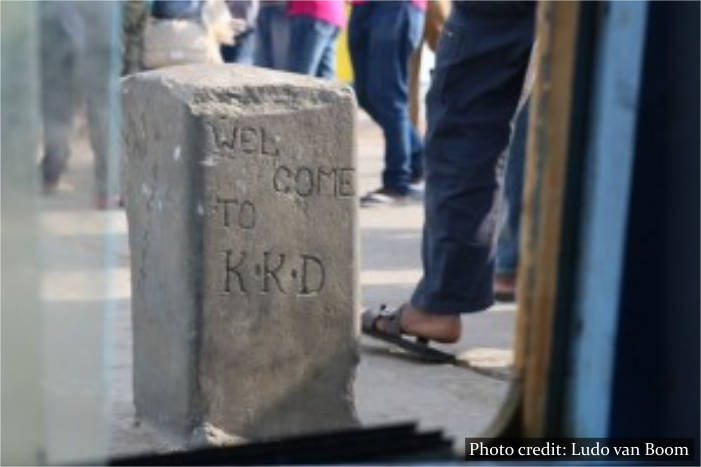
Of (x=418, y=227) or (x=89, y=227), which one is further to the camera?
(x=418, y=227)

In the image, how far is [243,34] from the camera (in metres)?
9.20

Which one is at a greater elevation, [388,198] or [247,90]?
[247,90]

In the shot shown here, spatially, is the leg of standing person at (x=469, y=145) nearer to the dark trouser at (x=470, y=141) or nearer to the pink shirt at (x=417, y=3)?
the dark trouser at (x=470, y=141)

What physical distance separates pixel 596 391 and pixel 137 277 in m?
2.38

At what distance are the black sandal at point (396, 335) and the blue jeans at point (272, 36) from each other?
11.6 ft

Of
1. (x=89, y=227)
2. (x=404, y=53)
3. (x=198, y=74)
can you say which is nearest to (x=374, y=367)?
(x=198, y=74)

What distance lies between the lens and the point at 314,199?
14.2 feet

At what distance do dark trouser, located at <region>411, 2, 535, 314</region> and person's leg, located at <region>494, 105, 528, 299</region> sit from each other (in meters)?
0.66

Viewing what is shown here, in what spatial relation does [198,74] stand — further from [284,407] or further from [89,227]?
[89,227]

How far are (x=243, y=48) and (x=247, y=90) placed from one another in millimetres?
5192

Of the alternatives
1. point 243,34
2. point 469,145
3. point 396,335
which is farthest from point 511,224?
point 243,34

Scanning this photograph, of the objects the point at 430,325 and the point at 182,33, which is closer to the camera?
the point at 430,325

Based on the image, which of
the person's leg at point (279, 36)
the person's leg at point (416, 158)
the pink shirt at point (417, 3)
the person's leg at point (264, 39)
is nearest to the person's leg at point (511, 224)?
the pink shirt at point (417, 3)
